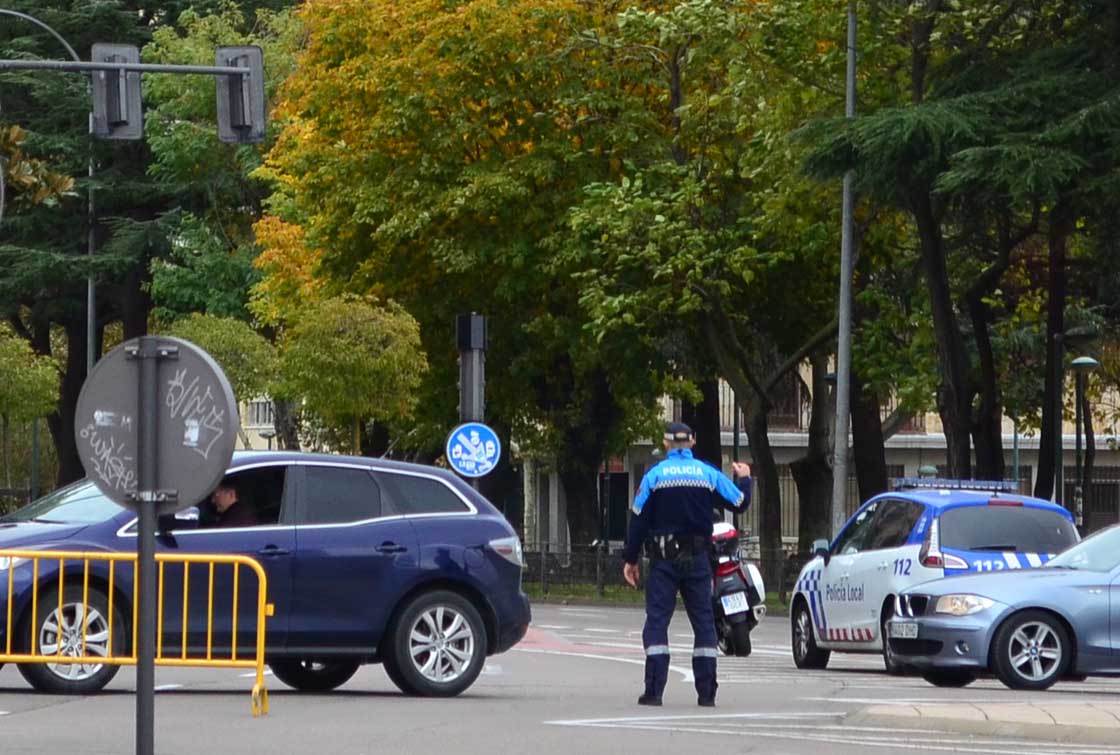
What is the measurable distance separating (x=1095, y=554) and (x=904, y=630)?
1.57 metres

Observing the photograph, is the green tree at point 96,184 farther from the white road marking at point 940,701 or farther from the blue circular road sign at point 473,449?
the white road marking at point 940,701

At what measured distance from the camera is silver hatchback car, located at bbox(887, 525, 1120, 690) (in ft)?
57.1

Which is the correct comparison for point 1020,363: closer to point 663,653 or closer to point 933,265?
point 933,265

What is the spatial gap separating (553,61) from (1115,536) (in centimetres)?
2369

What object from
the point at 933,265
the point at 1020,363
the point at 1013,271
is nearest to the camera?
the point at 933,265

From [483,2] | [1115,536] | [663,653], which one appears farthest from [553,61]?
[663,653]

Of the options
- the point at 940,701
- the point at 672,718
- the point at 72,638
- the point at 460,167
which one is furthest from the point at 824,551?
the point at 460,167

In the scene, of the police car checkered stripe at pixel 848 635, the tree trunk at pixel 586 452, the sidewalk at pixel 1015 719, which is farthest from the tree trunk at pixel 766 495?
the sidewalk at pixel 1015 719

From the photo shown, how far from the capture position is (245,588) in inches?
595

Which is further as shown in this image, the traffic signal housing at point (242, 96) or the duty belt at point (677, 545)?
the traffic signal housing at point (242, 96)

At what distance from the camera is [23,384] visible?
174 feet

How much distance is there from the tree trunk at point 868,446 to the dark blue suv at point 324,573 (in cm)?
2371

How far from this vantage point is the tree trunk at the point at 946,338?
1197 inches

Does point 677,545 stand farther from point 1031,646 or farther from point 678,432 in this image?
point 1031,646
